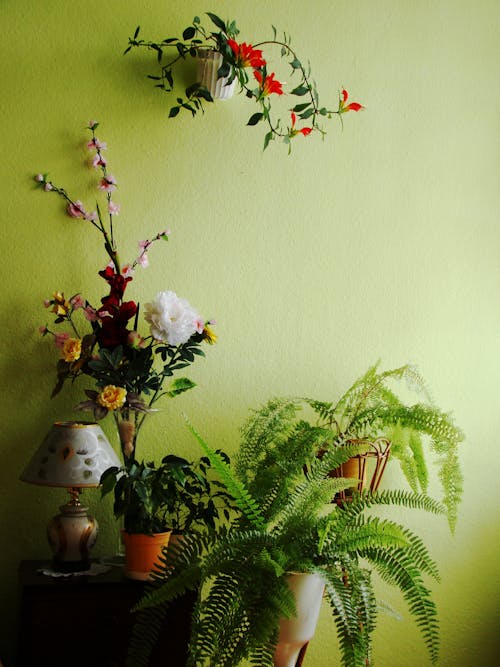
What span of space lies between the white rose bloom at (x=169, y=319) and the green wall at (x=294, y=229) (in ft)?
0.94

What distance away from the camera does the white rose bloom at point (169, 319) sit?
222cm

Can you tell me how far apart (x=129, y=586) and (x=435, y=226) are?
1602mm

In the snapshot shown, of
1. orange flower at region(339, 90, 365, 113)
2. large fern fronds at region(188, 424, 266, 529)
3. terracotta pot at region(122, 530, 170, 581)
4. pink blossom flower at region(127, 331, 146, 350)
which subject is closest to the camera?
→ large fern fronds at region(188, 424, 266, 529)

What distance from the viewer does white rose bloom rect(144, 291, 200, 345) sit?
222 centimetres

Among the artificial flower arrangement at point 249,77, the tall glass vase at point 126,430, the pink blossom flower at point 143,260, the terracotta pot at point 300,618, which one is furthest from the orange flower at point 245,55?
the terracotta pot at point 300,618

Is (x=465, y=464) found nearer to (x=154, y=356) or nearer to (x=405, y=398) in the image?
(x=405, y=398)

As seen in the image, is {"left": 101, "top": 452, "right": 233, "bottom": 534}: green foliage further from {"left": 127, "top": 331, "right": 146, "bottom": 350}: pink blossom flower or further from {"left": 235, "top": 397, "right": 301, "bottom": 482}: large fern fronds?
{"left": 127, "top": 331, "right": 146, "bottom": 350}: pink blossom flower

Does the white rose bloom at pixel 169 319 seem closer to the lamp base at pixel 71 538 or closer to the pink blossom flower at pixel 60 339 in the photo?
the pink blossom flower at pixel 60 339

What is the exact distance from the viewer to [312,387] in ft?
8.90

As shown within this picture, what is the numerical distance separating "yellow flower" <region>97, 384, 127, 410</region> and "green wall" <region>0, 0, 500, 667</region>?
10.8 inches

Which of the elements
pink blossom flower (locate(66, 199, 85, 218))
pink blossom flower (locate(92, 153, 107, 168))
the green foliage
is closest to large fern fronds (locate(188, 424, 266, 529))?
the green foliage

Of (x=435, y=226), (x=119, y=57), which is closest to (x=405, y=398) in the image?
(x=435, y=226)

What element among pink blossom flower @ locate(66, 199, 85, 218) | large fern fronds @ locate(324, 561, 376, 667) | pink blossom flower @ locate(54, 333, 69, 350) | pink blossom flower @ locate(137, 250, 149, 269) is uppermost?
pink blossom flower @ locate(66, 199, 85, 218)

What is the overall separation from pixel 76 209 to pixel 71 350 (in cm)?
46
